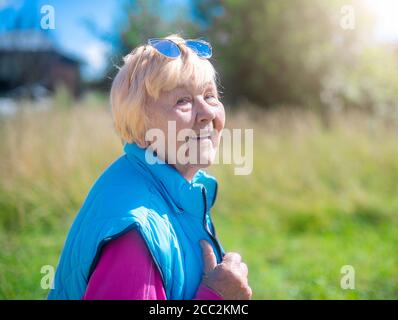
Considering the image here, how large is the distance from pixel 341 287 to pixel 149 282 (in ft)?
10.7

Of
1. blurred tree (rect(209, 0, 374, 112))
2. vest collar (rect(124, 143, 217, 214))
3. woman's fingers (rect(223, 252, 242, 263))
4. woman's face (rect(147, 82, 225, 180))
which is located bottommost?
woman's fingers (rect(223, 252, 242, 263))

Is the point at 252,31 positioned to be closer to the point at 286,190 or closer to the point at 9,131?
the point at 286,190

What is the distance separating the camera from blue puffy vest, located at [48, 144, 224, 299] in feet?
4.95

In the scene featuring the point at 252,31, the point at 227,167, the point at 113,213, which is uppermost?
the point at 252,31

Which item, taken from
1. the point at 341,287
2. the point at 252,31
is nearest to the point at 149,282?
the point at 341,287

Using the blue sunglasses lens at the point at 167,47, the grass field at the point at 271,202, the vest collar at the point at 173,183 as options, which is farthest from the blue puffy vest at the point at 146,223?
the grass field at the point at 271,202

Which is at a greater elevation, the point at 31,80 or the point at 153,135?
the point at 31,80

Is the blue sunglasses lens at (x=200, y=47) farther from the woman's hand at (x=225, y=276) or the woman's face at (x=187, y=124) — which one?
the woman's hand at (x=225, y=276)

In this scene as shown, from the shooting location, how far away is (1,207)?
6156 millimetres

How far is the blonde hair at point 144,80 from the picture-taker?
5.50 feet

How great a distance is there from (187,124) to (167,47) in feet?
0.94

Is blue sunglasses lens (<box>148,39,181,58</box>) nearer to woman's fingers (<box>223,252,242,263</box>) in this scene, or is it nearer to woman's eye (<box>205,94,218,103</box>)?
woman's eye (<box>205,94,218,103</box>)

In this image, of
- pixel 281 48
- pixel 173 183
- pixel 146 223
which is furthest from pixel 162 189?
pixel 281 48

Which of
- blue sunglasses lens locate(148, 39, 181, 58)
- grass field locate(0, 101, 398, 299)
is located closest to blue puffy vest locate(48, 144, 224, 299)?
blue sunglasses lens locate(148, 39, 181, 58)
